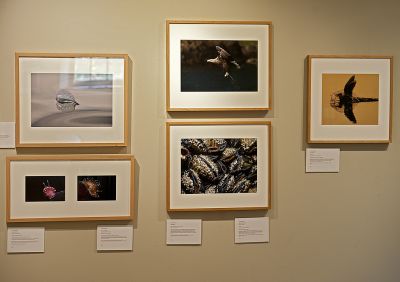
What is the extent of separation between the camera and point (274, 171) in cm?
191

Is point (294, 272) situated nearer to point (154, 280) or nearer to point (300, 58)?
point (154, 280)

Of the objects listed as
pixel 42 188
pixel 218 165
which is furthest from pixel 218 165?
pixel 42 188

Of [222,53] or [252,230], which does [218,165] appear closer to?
[252,230]

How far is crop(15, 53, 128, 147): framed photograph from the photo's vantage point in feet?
5.89

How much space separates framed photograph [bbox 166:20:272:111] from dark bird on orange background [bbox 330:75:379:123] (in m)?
0.34

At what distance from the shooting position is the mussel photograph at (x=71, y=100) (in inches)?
70.9

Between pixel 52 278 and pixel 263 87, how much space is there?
4.52 ft

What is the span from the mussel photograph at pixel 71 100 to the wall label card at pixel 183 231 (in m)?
0.58

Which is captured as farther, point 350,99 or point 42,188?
point 350,99

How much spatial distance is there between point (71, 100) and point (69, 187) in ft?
1.36

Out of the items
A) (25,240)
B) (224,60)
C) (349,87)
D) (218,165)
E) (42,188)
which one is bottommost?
(25,240)

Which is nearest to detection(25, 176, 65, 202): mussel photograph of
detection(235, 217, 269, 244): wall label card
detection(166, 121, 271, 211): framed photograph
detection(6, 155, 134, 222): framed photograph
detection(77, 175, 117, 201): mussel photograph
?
detection(6, 155, 134, 222): framed photograph

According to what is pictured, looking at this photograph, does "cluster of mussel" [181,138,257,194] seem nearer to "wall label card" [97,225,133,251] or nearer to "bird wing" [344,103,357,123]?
"wall label card" [97,225,133,251]

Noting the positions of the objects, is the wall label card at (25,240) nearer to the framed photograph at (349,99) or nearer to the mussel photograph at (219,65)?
the mussel photograph at (219,65)
